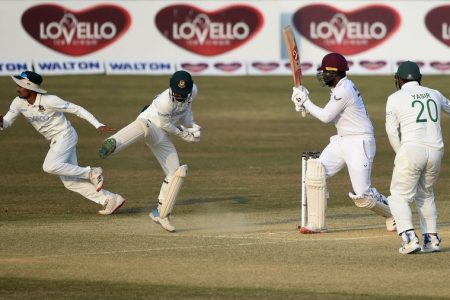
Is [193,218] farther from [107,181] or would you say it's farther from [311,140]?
[311,140]

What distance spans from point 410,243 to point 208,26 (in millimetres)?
24764

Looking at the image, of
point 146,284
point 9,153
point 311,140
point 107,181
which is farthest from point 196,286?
point 311,140

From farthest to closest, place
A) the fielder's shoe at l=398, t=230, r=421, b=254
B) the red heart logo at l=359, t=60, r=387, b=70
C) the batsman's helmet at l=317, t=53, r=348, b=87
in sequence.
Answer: the red heart logo at l=359, t=60, r=387, b=70, the batsman's helmet at l=317, t=53, r=348, b=87, the fielder's shoe at l=398, t=230, r=421, b=254

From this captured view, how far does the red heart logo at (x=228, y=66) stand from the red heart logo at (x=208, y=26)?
600 millimetres

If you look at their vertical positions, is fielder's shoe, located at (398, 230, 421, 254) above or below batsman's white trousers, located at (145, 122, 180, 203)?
above

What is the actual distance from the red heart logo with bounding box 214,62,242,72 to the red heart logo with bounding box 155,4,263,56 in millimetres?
600

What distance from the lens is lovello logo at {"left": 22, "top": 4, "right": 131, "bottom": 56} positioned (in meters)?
36.2

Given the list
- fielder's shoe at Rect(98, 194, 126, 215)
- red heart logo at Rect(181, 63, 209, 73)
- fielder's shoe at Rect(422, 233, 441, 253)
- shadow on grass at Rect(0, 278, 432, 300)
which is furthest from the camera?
red heart logo at Rect(181, 63, 209, 73)

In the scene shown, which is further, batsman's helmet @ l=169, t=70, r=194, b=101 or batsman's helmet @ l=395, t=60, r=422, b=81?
batsman's helmet @ l=169, t=70, r=194, b=101

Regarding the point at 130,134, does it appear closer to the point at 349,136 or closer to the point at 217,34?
the point at 349,136

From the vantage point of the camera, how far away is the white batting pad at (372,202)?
1386 centimetres

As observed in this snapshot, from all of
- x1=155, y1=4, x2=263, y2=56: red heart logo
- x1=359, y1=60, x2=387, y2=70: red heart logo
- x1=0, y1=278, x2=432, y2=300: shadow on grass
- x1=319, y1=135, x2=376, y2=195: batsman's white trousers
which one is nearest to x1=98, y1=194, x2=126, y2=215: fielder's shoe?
x1=319, y1=135, x2=376, y2=195: batsman's white trousers

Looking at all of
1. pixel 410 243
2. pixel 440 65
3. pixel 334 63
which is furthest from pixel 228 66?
pixel 410 243

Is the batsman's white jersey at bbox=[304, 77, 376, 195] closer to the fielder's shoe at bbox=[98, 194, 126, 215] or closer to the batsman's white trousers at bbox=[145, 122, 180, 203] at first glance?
the batsman's white trousers at bbox=[145, 122, 180, 203]
